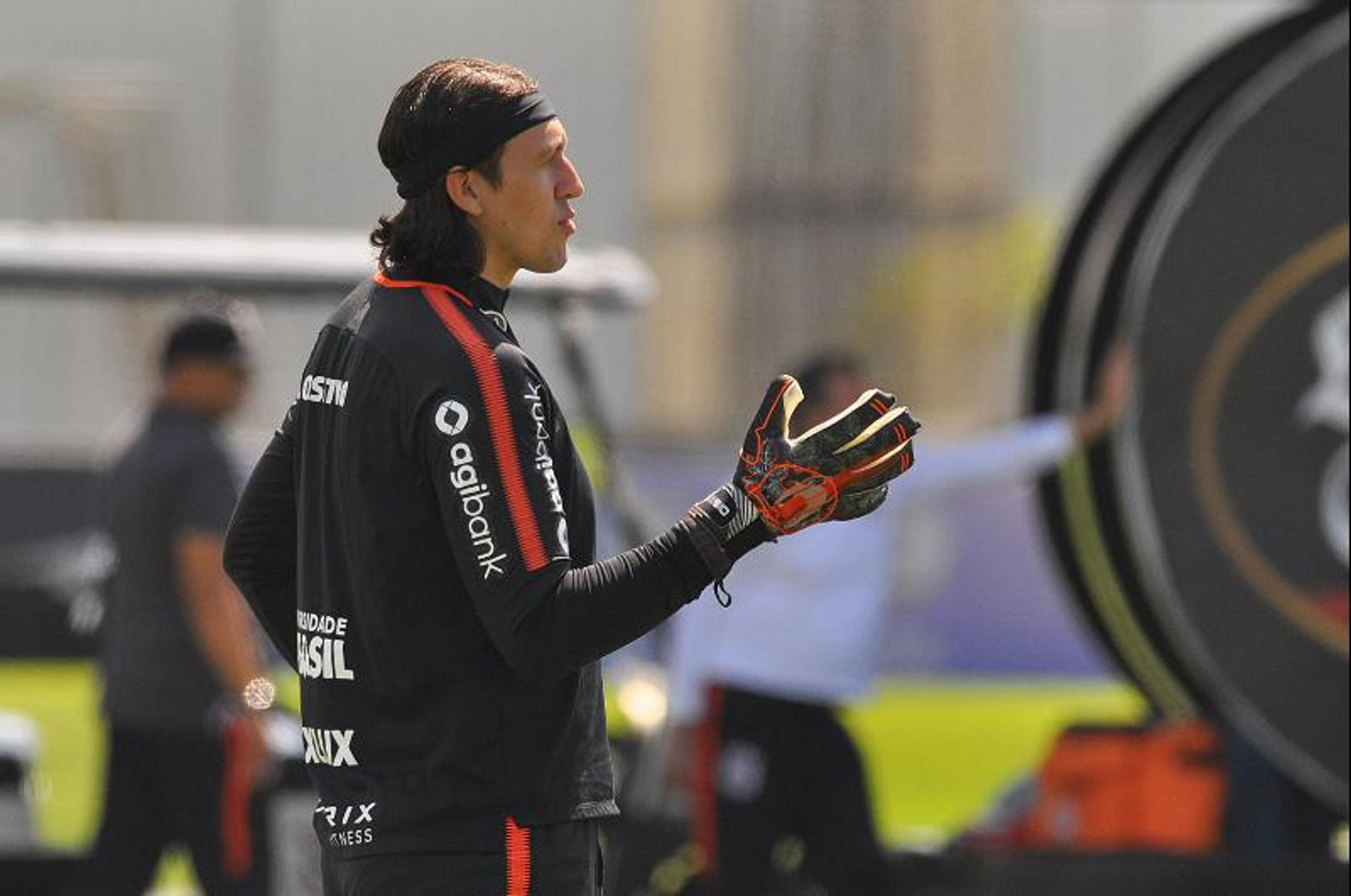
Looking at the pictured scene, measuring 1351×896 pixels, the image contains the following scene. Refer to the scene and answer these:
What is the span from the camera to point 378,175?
19.3 metres

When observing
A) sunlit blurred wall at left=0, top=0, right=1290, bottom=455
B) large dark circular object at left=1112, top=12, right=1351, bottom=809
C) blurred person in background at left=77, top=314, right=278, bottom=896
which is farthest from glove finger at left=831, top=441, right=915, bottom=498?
sunlit blurred wall at left=0, top=0, right=1290, bottom=455

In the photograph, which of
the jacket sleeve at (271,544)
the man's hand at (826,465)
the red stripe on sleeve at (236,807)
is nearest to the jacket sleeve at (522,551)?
the man's hand at (826,465)

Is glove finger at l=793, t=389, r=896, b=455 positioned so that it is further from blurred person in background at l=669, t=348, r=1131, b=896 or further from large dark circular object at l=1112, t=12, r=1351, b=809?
blurred person in background at l=669, t=348, r=1131, b=896

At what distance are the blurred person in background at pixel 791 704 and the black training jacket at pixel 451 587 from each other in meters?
3.34

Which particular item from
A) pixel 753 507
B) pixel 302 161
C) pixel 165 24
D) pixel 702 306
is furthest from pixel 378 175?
pixel 753 507

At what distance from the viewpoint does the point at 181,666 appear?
21.0ft

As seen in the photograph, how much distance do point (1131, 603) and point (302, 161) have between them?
15.0m

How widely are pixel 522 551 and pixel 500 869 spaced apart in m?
0.36

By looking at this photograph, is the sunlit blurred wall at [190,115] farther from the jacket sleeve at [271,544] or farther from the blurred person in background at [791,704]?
the jacket sleeve at [271,544]

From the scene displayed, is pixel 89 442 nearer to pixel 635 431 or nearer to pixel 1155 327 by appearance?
pixel 635 431

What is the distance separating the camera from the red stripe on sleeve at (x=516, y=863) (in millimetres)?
3293

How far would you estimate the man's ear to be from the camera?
3.40 m

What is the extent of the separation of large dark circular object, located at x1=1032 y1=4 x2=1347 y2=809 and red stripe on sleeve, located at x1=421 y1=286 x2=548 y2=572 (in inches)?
92.6

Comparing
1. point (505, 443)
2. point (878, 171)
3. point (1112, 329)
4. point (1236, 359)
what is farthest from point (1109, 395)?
point (878, 171)
